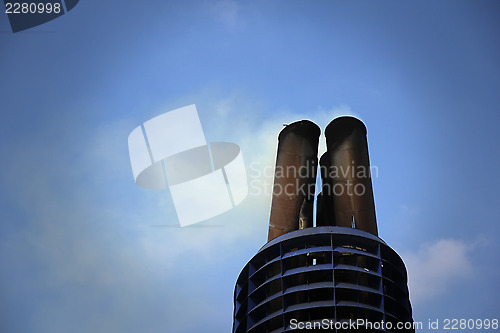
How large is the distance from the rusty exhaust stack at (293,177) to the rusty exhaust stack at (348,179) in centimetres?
108

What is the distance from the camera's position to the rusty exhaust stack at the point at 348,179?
1196 inches

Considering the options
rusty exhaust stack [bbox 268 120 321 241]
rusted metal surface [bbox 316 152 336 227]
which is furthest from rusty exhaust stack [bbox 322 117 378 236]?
rusty exhaust stack [bbox 268 120 321 241]

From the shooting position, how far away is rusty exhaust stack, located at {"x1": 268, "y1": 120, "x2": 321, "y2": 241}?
103 ft

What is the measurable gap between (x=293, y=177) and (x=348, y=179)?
320 cm

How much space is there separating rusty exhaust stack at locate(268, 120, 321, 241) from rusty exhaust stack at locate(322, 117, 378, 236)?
3.53 feet

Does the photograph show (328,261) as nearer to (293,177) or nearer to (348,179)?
(348,179)

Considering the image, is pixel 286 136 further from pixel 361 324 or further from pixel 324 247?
pixel 361 324

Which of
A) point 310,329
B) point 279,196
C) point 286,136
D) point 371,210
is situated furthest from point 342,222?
Answer: point 310,329

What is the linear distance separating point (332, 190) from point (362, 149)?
309 centimetres

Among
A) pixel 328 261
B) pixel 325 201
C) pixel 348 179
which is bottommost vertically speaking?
pixel 328 261

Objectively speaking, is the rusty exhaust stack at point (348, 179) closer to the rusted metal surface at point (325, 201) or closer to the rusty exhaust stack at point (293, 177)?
the rusted metal surface at point (325, 201)

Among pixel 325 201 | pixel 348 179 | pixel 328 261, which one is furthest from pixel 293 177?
pixel 328 261

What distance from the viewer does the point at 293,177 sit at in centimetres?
3192

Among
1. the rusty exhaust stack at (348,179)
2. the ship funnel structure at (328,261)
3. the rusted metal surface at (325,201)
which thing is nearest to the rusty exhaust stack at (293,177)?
the ship funnel structure at (328,261)
